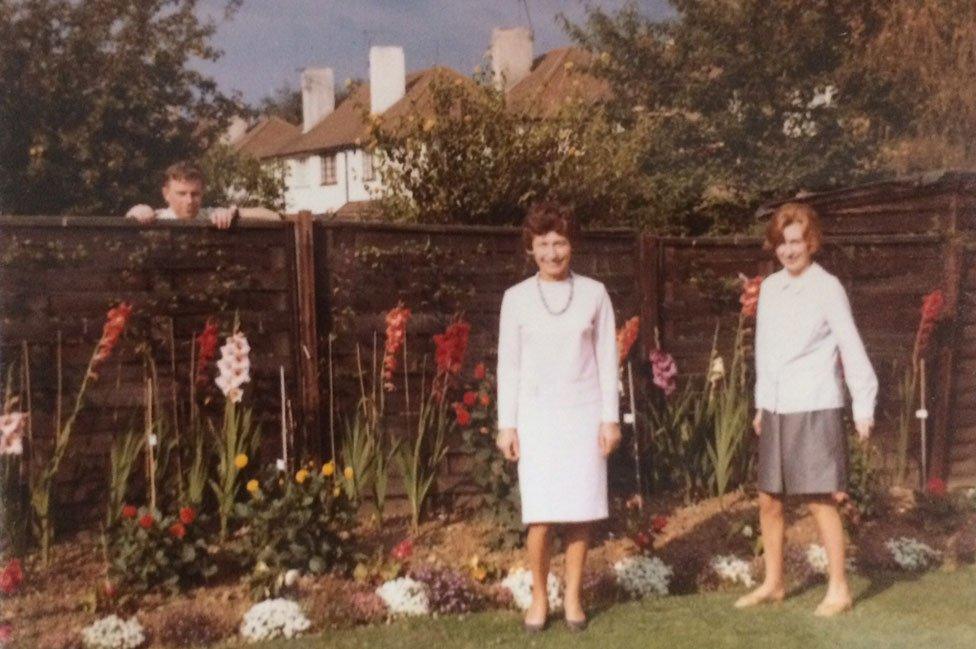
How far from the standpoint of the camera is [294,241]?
5.15 meters

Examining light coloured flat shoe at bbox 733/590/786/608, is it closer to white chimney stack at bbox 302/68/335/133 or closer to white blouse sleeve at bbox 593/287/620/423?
white blouse sleeve at bbox 593/287/620/423

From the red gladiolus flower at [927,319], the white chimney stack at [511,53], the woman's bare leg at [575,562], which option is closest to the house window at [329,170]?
the white chimney stack at [511,53]

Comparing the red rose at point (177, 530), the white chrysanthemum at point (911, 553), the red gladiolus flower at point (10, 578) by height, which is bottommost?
the white chrysanthemum at point (911, 553)

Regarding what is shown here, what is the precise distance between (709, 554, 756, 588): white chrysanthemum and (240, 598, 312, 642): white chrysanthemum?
6.06 feet

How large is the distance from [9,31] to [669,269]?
152 inches

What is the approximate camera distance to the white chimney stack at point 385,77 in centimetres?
477

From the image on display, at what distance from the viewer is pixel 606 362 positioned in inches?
155

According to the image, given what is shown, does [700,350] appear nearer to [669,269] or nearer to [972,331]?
[669,269]

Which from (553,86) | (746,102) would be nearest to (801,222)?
(553,86)

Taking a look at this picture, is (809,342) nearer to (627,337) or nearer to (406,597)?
(627,337)

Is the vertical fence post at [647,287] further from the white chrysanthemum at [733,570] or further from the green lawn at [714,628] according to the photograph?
the green lawn at [714,628]

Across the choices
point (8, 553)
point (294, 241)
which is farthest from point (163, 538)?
point (294, 241)

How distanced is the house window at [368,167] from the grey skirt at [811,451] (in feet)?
14.3

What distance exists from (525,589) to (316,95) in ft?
10.2
